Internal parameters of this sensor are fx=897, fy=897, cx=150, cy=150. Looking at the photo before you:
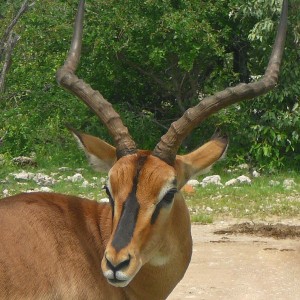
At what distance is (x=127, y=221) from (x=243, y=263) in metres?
4.65

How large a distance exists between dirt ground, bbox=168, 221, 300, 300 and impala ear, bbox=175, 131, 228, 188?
A: 99.8 inches

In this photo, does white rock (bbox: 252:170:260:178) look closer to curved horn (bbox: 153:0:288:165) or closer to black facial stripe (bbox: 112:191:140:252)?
curved horn (bbox: 153:0:288:165)

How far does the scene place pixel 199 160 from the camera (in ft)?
21.1

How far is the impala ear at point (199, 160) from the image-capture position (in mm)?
6340

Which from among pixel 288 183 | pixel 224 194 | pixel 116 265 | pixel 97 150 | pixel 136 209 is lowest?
pixel 116 265

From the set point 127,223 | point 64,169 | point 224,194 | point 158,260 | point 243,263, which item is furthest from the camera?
point 64,169

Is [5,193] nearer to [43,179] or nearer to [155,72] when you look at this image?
[43,179]

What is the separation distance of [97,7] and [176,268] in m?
12.2

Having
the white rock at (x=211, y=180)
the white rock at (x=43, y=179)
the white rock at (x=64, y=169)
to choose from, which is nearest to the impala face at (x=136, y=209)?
the white rock at (x=211, y=180)

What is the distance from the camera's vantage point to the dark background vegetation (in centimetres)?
1730

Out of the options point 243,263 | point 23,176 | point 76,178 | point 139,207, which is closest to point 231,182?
point 76,178

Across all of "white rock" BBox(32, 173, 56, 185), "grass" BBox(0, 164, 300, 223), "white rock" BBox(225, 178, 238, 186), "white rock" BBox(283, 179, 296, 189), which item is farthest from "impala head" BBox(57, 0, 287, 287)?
"white rock" BBox(32, 173, 56, 185)

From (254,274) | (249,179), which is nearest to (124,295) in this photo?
(254,274)

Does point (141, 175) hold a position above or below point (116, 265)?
above
